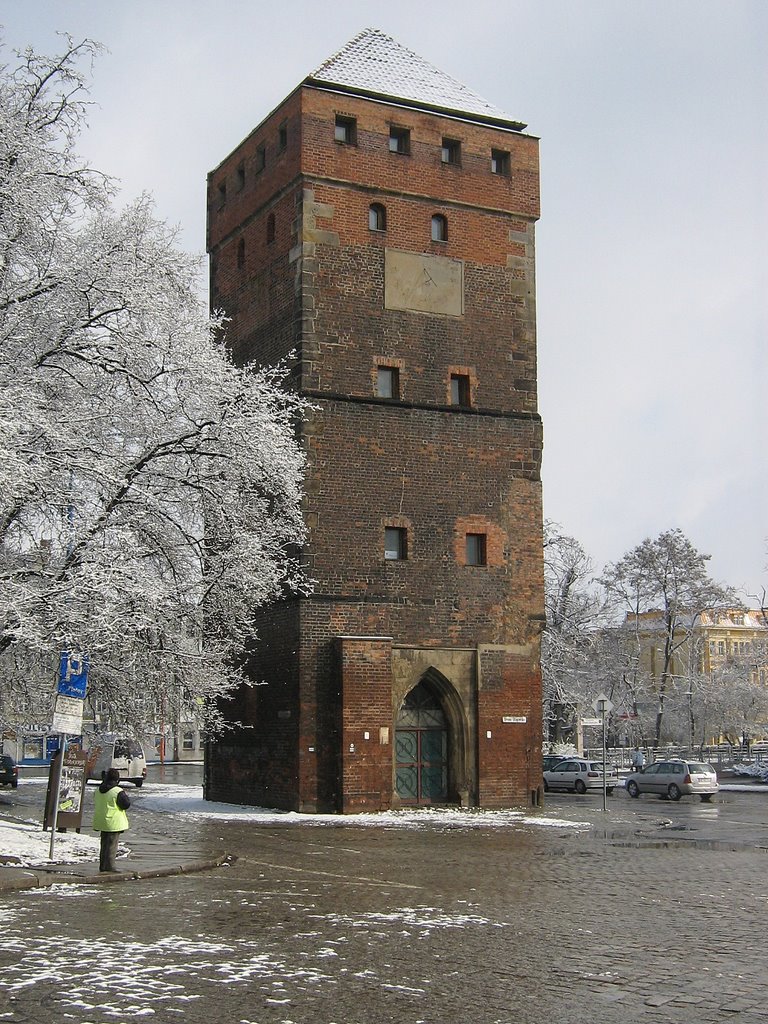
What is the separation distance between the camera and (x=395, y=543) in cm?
3303

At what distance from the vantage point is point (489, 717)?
3350 cm

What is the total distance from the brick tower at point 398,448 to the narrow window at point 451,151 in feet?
0.18

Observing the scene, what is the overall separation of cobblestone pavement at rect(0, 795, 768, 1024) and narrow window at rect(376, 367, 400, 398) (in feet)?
49.8

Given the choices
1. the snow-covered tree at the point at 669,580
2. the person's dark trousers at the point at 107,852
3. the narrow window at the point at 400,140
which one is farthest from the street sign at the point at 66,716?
the snow-covered tree at the point at 669,580

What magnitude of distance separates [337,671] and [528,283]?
12.2 meters

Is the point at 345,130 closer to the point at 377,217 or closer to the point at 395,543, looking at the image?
the point at 377,217

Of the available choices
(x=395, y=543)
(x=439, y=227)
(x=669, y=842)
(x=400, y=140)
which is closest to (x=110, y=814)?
(x=669, y=842)

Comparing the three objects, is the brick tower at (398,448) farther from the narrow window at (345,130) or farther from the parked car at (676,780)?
the parked car at (676,780)

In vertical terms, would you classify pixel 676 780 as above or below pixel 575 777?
above

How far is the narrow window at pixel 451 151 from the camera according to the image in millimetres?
35312

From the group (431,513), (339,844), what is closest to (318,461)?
(431,513)

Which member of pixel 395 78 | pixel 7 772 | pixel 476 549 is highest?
pixel 395 78

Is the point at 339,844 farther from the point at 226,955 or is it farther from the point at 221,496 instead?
the point at 226,955

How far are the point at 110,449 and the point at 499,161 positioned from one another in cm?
1883
